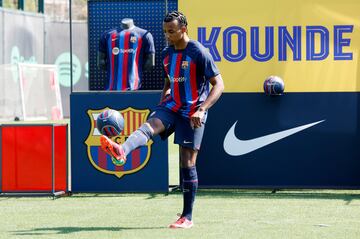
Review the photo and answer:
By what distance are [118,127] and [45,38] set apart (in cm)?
2536

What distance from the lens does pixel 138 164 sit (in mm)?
11156

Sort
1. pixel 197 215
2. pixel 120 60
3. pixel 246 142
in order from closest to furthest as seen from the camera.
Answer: pixel 197 215 → pixel 246 142 → pixel 120 60

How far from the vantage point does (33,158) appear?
11.1m

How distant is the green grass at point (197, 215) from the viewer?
799 cm

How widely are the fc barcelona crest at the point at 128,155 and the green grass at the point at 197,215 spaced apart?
312 millimetres

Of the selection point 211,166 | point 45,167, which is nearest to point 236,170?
point 211,166

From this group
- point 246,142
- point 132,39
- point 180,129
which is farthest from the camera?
point 132,39

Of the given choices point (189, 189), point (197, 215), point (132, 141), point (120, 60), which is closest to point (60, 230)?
point (132, 141)

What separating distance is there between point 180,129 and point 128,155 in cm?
264

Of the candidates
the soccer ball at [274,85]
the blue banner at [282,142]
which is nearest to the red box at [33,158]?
the blue banner at [282,142]

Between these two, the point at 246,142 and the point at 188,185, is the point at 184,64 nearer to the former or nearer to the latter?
the point at 188,185

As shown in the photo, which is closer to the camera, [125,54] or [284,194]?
[284,194]

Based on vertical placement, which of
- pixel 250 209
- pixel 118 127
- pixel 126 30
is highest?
pixel 126 30

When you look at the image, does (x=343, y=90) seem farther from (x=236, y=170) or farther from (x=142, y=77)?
(x=142, y=77)
